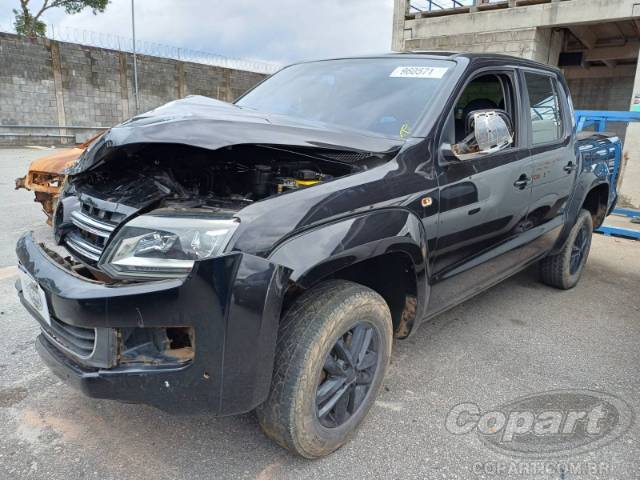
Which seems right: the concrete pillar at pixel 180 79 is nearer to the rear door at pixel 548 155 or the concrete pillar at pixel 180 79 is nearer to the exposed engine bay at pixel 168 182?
the rear door at pixel 548 155

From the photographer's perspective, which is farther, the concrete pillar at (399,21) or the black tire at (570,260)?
the concrete pillar at (399,21)

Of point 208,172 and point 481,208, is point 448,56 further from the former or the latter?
point 208,172

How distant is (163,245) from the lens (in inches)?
73.6

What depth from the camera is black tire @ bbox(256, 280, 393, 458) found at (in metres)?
1.96

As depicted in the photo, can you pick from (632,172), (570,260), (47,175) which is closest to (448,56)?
→ (570,260)

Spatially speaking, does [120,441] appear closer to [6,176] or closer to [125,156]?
[125,156]

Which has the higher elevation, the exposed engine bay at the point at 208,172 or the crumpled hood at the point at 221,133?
the crumpled hood at the point at 221,133

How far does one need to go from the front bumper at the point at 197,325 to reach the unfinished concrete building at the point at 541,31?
957cm

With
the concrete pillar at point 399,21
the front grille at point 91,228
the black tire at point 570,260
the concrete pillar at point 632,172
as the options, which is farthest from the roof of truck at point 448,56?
the concrete pillar at point 399,21

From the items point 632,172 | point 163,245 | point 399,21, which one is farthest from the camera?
point 399,21

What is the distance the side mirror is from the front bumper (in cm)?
140

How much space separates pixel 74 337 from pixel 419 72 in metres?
2.27

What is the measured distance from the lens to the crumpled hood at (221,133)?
7.04ft

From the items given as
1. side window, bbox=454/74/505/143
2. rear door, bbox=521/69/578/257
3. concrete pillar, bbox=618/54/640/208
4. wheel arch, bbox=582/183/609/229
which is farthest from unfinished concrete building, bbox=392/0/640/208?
side window, bbox=454/74/505/143
